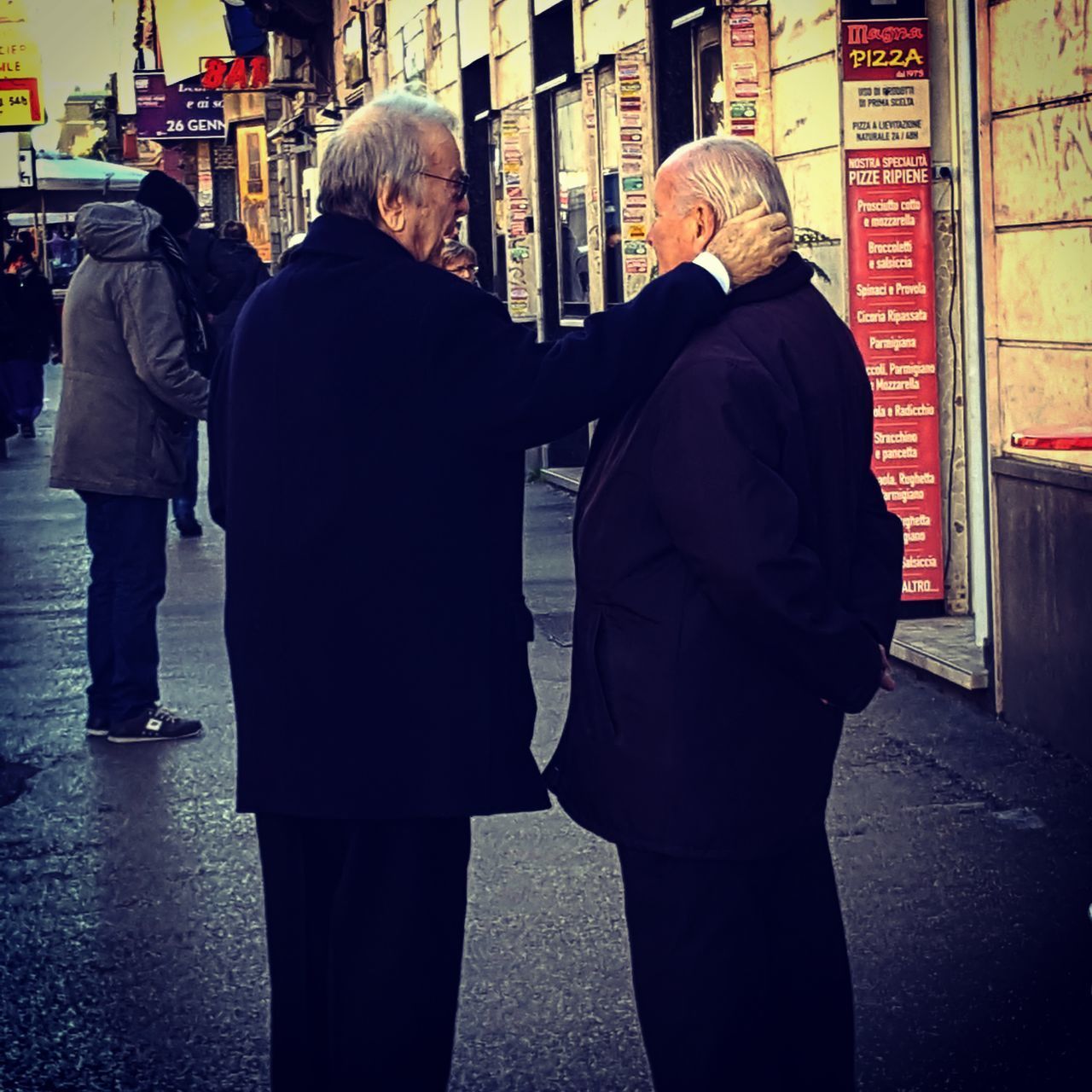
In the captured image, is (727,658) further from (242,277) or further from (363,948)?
(242,277)

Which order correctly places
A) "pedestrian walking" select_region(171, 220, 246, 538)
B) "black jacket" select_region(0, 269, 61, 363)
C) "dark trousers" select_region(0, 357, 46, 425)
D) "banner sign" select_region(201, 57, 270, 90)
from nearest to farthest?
"pedestrian walking" select_region(171, 220, 246, 538) < "black jacket" select_region(0, 269, 61, 363) < "dark trousers" select_region(0, 357, 46, 425) < "banner sign" select_region(201, 57, 270, 90)

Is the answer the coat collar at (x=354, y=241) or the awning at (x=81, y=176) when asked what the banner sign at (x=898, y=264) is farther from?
the awning at (x=81, y=176)

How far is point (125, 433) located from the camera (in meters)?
6.79

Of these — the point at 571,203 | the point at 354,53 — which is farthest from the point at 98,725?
the point at 354,53

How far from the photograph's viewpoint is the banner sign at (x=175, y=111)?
108 ft

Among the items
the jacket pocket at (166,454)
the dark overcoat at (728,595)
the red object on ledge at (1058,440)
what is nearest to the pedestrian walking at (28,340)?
the jacket pocket at (166,454)

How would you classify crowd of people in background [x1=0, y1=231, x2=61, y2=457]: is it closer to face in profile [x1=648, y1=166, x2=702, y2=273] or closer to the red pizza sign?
the red pizza sign

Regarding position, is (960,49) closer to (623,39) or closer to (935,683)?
(935,683)

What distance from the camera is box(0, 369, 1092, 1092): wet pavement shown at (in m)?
3.97

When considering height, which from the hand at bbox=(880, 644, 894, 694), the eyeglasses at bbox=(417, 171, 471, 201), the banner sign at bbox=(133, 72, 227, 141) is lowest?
the hand at bbox=(880, 644, 894, 694)

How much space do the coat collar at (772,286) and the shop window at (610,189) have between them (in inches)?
375

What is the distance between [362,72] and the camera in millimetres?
22562

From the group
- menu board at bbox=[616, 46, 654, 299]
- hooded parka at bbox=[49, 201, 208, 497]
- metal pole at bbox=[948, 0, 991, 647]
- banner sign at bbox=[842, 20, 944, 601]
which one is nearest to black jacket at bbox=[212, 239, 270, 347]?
menu board at bbox=[616, 46, 654, 299]

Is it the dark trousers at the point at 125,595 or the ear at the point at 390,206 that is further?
the dark trousers at the point at 125,595
